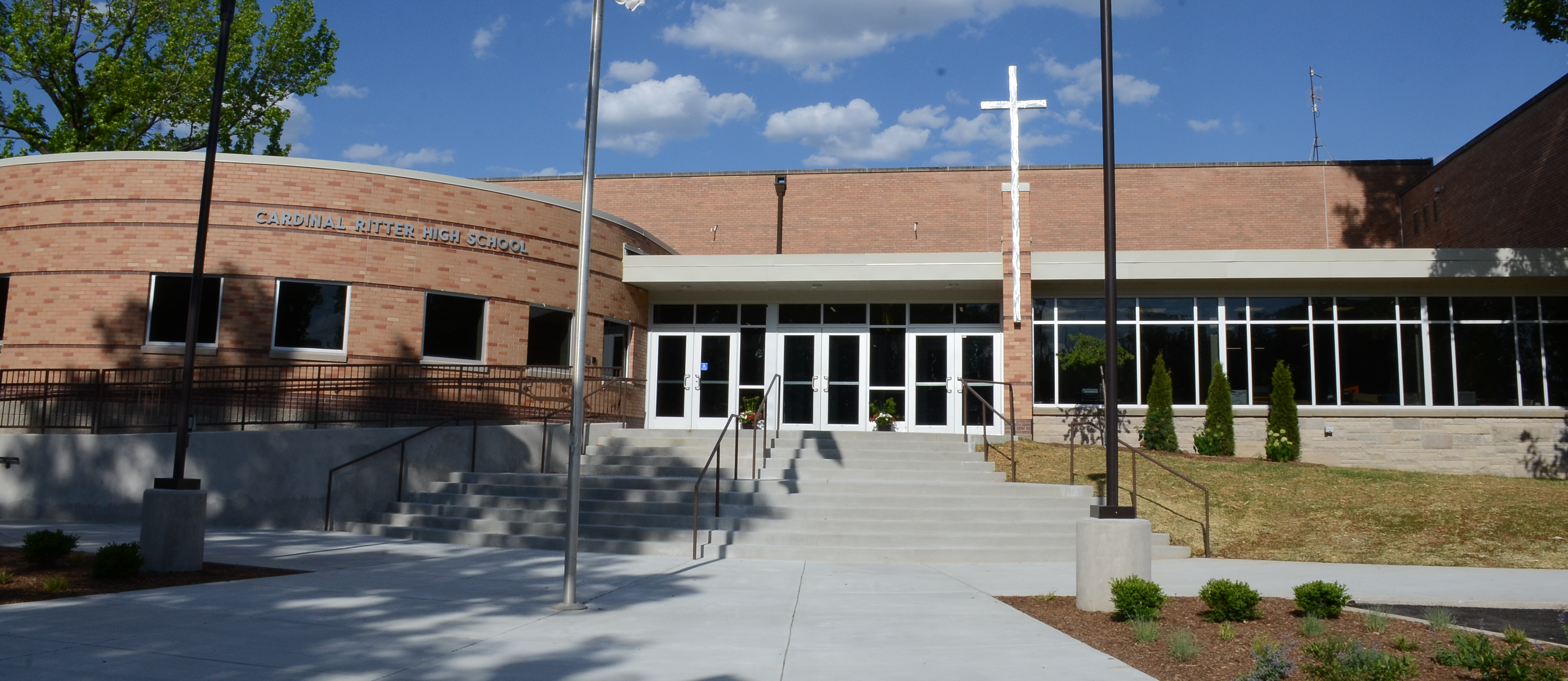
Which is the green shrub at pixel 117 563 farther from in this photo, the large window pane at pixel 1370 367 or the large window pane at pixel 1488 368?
the large window pane at pixel 1488 368

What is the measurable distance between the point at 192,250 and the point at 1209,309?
1790 centimetres

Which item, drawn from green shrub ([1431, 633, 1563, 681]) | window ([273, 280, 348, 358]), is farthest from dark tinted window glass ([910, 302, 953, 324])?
green shrub ([1431, 633, 1563, 681])

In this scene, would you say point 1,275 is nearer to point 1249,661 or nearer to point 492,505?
point 492,505

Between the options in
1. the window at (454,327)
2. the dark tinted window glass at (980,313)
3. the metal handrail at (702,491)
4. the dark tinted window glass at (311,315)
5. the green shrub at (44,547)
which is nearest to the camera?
the green shrub at (44,547)

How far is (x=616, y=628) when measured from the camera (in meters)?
6.99

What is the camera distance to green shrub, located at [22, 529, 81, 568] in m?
8.76

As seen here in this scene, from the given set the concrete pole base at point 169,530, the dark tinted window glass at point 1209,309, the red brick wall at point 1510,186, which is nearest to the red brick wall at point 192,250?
the concrete pole base at point 169,530

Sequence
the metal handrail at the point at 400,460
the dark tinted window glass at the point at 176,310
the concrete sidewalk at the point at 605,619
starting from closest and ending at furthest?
1. the concrete sidewalk at the point at 605,619
2. the metal handrail at the point at 400,460
3. the dark tinted window glass at the point at 176,310

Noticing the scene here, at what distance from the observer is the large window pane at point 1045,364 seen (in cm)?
1920

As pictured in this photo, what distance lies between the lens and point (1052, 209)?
26.5 meters

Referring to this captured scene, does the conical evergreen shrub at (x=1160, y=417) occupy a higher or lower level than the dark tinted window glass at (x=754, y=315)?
lower

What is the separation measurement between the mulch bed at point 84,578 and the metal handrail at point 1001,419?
31.6 ft

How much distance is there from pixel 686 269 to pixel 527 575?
10578 millimetres

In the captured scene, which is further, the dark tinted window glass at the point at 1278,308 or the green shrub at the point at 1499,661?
Result: the dark tinted window glass at the point at 1278,308
